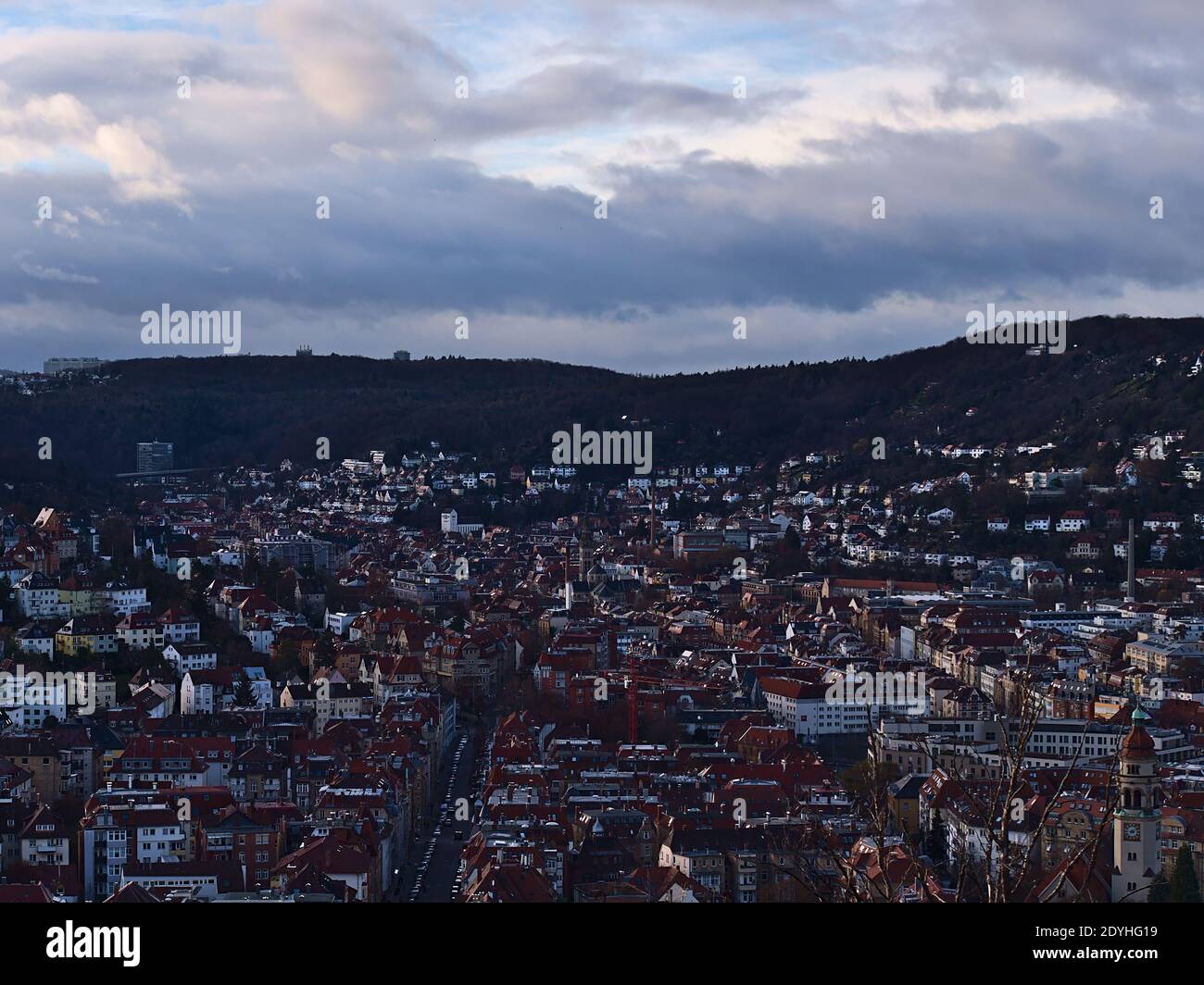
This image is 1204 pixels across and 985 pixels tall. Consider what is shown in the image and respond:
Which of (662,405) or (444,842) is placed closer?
(444,842)

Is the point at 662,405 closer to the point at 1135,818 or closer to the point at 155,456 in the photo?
the point at 155,456

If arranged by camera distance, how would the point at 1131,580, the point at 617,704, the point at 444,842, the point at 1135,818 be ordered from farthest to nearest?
1. the point at 1131,580
2. the point at 617,704
3. the point at 444,842
4. the point at 1135,818

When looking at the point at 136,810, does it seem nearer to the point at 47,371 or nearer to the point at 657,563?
the point at 657,563

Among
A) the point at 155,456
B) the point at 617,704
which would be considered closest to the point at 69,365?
the point at 155,456

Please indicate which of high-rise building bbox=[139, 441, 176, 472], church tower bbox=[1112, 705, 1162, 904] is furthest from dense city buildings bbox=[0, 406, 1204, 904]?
high-rise building bbox=[139, 441, 176, 472]

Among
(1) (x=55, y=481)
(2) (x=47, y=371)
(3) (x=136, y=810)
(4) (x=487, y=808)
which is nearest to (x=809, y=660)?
(4) (x=487, y=808)

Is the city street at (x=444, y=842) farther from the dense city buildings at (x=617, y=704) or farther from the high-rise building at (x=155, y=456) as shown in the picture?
the high-rise building at (x=155, y=456)

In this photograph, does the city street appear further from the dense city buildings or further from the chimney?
the chimney

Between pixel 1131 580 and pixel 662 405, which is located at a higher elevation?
pixel 662 405
